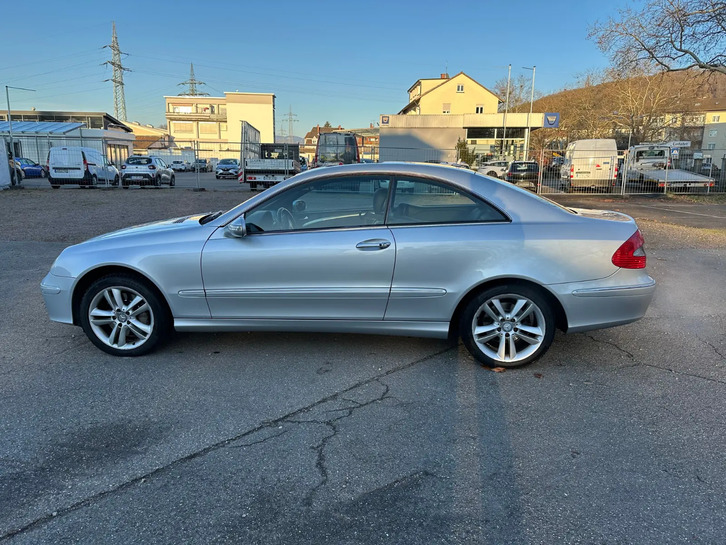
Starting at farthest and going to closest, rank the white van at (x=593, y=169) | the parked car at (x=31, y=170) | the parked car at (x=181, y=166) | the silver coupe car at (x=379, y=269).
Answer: the parked car at (x=181, y=166) < the parked car at (x=31, y=170) < the white van at (x=593, y=169) < the silver coupe car at (x=379, y=269)

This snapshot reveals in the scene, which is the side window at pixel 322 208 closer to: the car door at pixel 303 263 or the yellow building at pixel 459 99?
the car door at pixel 303 263

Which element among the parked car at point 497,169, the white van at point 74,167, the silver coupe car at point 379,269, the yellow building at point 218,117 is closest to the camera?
the silver coupe car at point 379,269

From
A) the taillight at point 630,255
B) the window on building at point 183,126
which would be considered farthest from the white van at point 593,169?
the window on building at point 183,126

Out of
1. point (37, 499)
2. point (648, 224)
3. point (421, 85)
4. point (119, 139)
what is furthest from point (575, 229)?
point (421, 85)

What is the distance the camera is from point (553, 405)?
3469 millimetres

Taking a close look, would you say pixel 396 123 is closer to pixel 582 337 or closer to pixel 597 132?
pixel 597 132

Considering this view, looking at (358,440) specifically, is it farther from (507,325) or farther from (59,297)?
(59,297)

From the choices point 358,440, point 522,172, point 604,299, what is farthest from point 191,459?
point 522,172

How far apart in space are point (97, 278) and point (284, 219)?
1600 mm

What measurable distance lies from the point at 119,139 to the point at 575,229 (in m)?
55.8

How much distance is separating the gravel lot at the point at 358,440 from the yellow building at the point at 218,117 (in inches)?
2304

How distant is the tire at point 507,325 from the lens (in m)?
3.92

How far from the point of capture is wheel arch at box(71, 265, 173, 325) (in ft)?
13.5

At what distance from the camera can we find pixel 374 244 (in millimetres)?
3877
